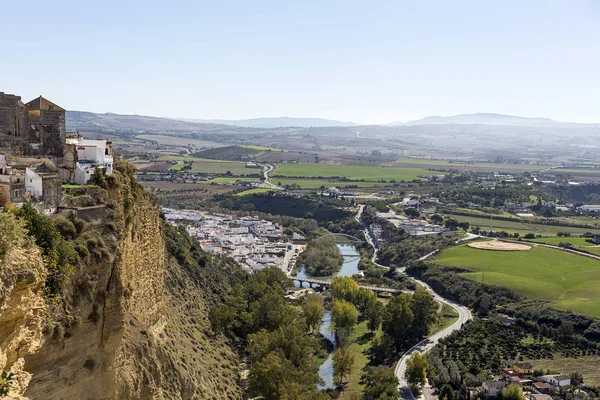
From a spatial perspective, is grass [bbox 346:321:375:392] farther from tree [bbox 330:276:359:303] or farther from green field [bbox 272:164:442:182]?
green field [bbox 272:164:442:182]

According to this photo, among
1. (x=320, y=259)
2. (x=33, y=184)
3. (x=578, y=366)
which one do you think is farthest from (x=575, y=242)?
(x=33, y=184)

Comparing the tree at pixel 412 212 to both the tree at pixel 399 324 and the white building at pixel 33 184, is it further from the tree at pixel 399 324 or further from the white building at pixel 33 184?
the white building at pixel 33 184

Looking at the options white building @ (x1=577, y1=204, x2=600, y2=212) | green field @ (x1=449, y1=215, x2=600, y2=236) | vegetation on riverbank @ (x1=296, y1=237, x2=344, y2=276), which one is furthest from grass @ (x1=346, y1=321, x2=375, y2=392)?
white building @ (x1=577, y1=204, x2=600, y2=212)

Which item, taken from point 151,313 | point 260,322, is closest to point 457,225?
point 260,322

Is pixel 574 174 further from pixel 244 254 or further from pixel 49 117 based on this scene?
pixel 49 117

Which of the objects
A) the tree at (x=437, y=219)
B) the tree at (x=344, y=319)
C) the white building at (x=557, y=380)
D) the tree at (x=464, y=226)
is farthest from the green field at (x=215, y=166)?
the white building at (x=557, y=380)

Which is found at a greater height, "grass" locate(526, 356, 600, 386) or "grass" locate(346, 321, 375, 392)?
"grass" locate(526, 356, 600, 386)
